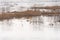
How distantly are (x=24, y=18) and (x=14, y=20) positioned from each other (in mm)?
96

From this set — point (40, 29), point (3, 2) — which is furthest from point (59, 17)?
point (3, 2)

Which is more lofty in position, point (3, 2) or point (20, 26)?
point (3, 2)

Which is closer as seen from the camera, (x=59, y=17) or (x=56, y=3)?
(x=59, y=17)

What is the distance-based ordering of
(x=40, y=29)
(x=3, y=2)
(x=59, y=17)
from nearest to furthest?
(x=40, y=29), (x=59, y=17), (x=3, y=2)

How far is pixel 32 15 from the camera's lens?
1.14 m

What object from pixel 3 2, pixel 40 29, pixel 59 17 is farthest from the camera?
pixel 3 2

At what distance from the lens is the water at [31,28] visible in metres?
0.97

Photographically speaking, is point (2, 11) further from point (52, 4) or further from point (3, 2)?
point (52, 4)

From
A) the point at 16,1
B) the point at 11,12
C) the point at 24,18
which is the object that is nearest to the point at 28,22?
the point at 24,18

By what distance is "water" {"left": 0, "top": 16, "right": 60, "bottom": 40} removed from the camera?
3.18 feet

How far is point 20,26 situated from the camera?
3.45 ft

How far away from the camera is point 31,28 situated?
1.04 m

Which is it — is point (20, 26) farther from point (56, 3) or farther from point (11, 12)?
point (56, 3)

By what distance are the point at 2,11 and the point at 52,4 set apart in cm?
53
